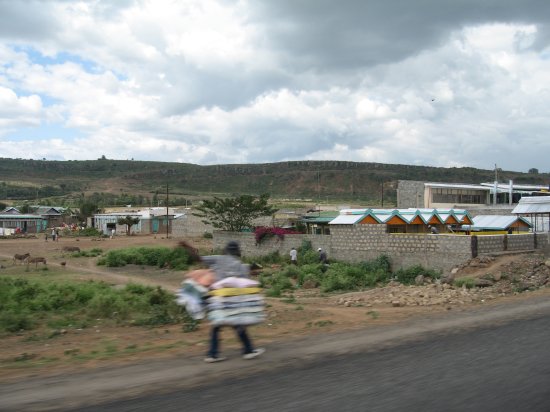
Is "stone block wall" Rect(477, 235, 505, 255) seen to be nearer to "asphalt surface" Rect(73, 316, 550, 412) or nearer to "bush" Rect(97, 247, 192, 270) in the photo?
"asphalt surface" Rect(73, 316, 550, 412)

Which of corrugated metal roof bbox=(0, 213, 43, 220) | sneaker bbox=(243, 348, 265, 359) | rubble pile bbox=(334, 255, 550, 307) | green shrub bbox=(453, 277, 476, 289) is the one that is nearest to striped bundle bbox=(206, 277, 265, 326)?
sneaker bbox=(243, 348, 265, 359)

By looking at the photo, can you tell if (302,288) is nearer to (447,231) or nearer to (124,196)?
(447,231)

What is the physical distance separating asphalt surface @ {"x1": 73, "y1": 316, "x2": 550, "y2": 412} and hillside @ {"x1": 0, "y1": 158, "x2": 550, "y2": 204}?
324 ft

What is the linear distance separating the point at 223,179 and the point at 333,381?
123553 mm

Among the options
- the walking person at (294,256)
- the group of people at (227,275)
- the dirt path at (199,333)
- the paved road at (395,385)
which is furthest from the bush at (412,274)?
the group of people at (227,275)

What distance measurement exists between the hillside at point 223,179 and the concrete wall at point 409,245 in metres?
76.8

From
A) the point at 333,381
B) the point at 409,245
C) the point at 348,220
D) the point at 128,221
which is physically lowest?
the point at 333,381

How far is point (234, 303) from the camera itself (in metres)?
7.60

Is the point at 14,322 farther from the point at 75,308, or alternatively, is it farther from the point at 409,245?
the point at 409,245

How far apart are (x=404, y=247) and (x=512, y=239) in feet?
15.3

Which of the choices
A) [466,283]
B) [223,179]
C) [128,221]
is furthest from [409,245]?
[223,179]

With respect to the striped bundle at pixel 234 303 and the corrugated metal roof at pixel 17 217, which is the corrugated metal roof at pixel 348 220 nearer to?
the striped bundle at pixel 234 303

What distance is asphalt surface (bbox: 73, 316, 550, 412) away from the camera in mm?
5820

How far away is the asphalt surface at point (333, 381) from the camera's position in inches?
232
